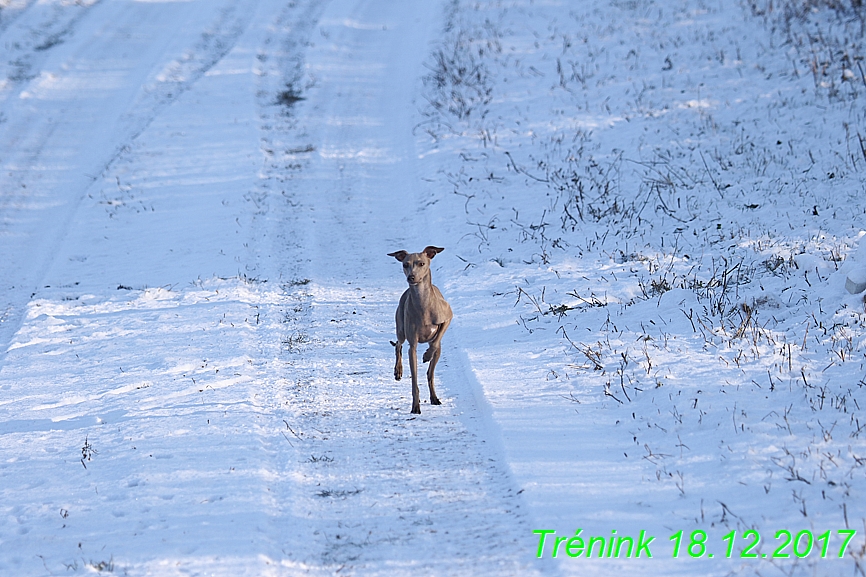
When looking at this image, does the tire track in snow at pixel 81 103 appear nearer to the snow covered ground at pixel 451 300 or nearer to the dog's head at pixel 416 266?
the snow covered ground at pixel 451 300

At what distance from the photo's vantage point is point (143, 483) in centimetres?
648

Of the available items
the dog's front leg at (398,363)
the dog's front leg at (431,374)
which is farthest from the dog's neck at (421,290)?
the dog's front leg at (398,363)

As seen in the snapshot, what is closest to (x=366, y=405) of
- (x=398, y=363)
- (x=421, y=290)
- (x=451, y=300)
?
(x=398, y=363)

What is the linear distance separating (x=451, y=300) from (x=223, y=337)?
113 inches

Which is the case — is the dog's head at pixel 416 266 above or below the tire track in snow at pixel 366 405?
above

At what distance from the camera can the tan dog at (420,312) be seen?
7.09 metres

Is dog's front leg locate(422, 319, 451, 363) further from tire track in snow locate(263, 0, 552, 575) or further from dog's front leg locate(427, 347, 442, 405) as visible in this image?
tire track in snow locate(263, 0, 552, 575)

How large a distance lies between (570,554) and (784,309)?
183 inches

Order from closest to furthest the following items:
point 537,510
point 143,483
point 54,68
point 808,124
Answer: point 537,510 → point 143,483 → point 808,124 → point 54,68

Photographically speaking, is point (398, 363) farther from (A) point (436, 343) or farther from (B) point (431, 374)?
(A) point (436, 343)

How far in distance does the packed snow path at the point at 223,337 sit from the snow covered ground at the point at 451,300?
41 mm

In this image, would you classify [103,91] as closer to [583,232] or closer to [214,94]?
[214,94]

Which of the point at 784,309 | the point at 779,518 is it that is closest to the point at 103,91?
the point at 784,309

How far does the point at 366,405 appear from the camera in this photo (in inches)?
304
